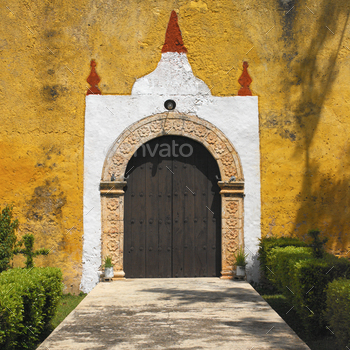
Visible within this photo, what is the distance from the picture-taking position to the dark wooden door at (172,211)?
266 inches

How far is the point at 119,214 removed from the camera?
261 inches

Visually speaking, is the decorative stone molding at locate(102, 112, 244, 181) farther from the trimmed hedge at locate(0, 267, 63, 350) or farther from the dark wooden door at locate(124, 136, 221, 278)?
the trimmed hedge at locate(0, 267, 63, 350)

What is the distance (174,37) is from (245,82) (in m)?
1.39

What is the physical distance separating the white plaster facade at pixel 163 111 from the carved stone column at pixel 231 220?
0.35ft

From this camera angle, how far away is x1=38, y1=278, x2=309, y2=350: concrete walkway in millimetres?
3545

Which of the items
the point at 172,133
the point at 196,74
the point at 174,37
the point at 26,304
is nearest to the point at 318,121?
the point at 196,74

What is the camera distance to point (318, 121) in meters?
6.82

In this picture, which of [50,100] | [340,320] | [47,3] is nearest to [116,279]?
[50,100]

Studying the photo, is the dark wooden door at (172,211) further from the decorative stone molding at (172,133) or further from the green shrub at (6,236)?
the green shrub at (6,236)

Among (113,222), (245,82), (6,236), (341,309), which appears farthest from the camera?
(245,82)

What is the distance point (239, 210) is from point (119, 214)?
191cm

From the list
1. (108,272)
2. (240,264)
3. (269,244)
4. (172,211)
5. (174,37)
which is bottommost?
(108,272)

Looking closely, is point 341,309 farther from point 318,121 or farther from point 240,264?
point 318,121

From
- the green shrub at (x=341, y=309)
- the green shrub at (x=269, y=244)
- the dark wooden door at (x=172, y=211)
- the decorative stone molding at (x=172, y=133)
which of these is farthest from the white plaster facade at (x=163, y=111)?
the green shrub at (x=341, y=309)
